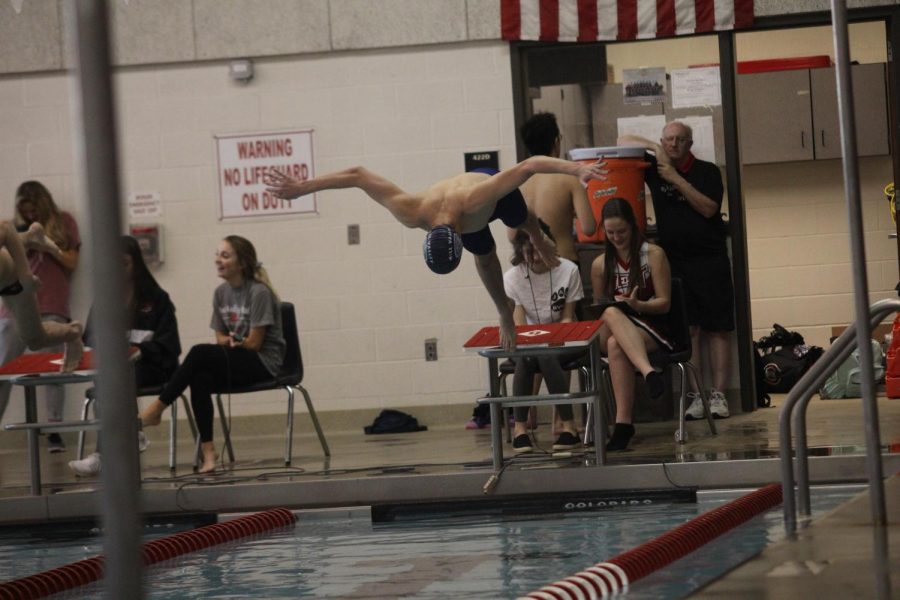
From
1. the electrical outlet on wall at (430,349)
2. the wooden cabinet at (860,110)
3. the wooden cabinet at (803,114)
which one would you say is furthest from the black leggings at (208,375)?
the wooden cabinet at (860,110)

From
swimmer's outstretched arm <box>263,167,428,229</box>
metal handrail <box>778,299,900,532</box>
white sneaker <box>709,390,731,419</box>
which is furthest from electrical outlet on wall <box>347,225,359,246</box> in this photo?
metal handrail <box>778,299,900,532</box>

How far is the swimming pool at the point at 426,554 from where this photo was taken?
4410 millimetres

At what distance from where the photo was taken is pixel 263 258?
982 cm

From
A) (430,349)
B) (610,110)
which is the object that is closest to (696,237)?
(610,110)

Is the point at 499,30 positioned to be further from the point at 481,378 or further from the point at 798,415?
the point at 798,415

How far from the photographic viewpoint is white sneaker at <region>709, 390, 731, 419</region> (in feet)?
28.8

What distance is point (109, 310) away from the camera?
1.21m

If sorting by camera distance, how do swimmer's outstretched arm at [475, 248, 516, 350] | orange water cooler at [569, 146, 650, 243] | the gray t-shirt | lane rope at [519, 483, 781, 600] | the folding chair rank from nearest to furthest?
lane rope at [519, 483, 781, 600]
swimmer's outstretched arm at [475, 248, 516, 350]
the folding chair
the gray t-shirt
orange water cooler at [569, 146, 650, 243]

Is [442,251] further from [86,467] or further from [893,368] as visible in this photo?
[893,368]

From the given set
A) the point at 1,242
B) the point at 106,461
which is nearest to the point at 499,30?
the point at 1,242

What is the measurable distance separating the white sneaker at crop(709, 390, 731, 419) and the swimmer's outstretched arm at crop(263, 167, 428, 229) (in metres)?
3.19

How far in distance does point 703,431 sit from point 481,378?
7.06 feet

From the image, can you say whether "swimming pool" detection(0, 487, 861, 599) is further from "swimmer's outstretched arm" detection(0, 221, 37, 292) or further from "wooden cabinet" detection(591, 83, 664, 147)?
"wooden cabinet" detection(591, 83, 664, 147)

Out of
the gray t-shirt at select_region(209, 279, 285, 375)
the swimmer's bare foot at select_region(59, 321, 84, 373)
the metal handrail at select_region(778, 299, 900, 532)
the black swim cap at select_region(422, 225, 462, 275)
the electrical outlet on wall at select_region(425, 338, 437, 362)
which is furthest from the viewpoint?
the electrical outlet on wall at select_region(425, 338, 437, 362)
